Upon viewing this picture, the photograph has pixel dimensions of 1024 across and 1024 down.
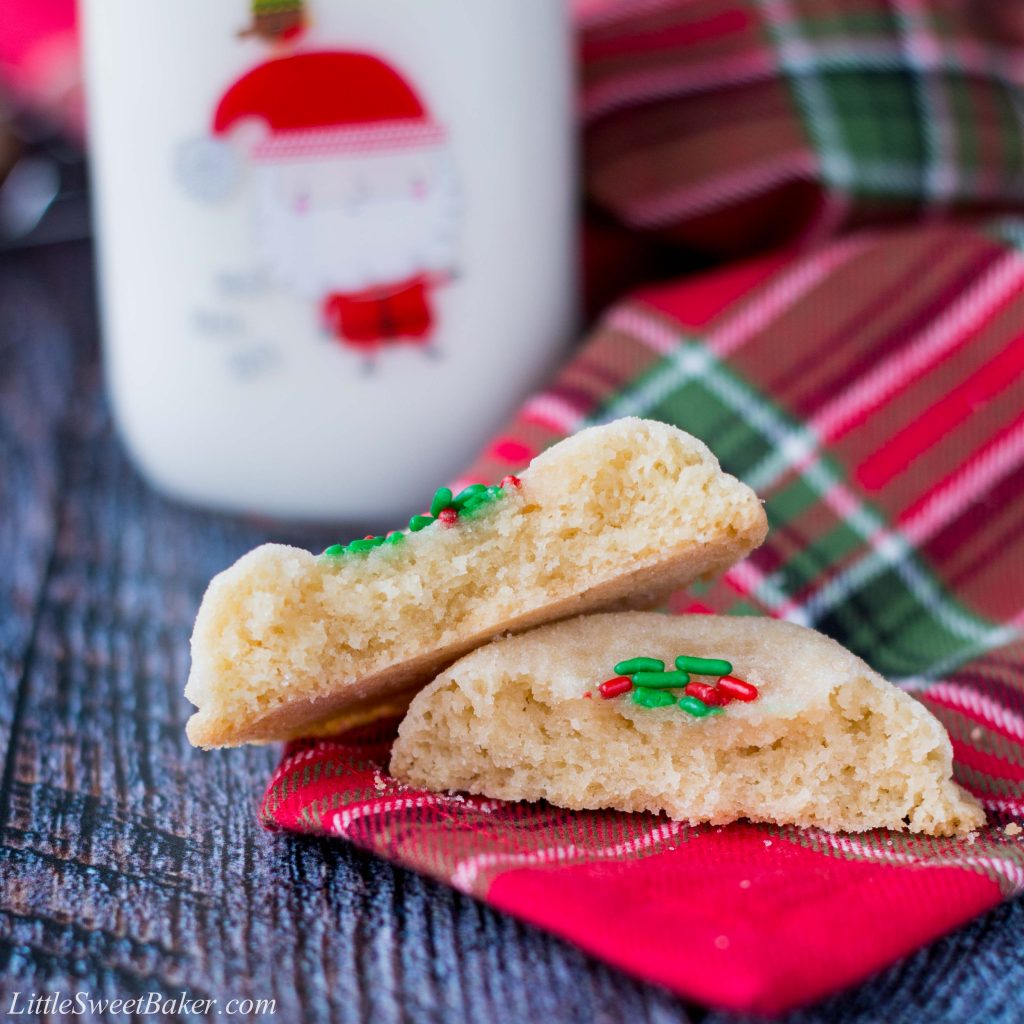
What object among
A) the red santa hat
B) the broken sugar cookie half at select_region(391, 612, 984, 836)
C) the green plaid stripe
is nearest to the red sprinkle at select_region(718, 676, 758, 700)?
the broken sugar cookie half at select_region(391, 612, 984, 836)

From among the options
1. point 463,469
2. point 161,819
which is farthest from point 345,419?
point 161,819

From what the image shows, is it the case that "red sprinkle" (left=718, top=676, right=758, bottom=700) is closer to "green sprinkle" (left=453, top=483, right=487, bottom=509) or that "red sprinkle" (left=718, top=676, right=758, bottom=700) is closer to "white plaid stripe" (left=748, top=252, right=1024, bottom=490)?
"green sprinkle" (left=453, top=483, right=487, bottom=509)

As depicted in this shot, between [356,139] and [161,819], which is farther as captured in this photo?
[356,139]

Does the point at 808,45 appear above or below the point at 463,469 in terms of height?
above

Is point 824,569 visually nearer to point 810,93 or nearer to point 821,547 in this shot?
point 821,547

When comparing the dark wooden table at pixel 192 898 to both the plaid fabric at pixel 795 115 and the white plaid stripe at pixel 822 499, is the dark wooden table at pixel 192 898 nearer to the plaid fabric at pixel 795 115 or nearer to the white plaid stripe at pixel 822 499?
the white plaid stripe at pixel 822 499

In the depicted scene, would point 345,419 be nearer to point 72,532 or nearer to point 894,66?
point 72,532

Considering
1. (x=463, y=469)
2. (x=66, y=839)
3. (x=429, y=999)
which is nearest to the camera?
(x=429, y=999)
